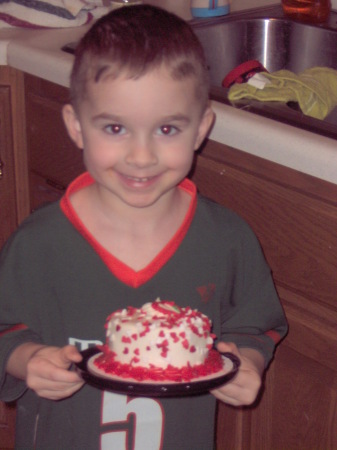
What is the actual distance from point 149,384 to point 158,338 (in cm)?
8

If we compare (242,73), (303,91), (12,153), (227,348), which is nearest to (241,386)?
(227,348)

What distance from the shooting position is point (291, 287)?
1355 mm

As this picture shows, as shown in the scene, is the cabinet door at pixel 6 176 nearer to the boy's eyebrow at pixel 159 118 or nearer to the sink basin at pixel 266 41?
the sink basin at pixel 266 41

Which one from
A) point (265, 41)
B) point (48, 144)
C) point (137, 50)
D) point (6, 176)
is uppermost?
point (137, 50)

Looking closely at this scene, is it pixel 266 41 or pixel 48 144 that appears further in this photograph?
pixel 266 41

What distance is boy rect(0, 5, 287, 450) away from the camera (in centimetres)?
105

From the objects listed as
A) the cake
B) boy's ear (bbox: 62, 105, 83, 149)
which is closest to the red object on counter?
boy's ear (bbox: 62, 105, 83, 149)

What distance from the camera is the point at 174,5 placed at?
2037 mm

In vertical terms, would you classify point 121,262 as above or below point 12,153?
above

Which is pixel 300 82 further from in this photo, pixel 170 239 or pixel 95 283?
pixel 95 283

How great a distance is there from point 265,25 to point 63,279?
3.28ft

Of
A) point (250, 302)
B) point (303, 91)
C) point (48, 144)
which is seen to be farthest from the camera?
point (48, 144)

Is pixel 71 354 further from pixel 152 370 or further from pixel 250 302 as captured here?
pixel 250 302

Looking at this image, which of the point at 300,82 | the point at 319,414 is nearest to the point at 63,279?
the point at 319,414
